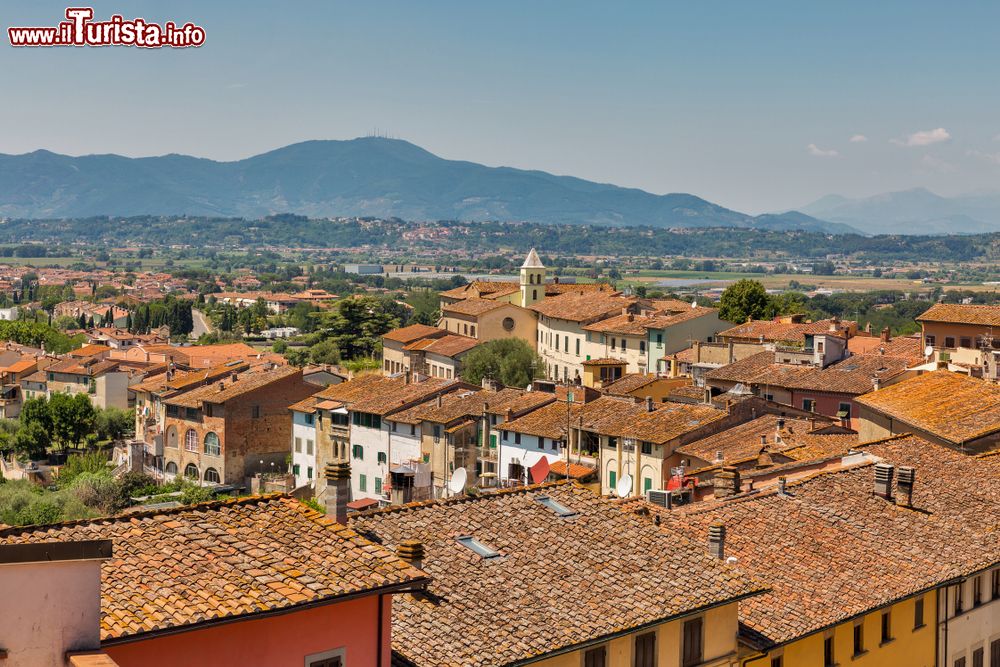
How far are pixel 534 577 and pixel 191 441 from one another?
54557 millimetres

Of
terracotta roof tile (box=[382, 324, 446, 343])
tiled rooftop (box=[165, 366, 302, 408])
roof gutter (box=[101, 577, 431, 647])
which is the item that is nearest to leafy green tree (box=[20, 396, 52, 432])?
tiled rooftop (box=[165, 366, 302, 408])

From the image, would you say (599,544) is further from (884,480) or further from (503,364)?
(503,364)

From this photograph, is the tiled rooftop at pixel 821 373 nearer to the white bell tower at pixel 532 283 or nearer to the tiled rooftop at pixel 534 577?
the tiled rooftop at pixel 534 577

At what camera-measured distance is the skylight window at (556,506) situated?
49.7ft

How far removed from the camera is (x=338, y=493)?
13.0m

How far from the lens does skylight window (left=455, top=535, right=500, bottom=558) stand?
1368cm

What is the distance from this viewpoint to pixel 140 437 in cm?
7219

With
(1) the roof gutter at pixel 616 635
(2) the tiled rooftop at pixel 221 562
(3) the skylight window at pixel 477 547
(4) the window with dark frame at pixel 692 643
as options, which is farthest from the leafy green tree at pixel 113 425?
(2) the tiled rooftop at pixel 221 562

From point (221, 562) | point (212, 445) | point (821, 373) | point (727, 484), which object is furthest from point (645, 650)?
point (212, 445)

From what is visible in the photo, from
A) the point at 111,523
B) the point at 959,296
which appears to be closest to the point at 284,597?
the point at 111,523

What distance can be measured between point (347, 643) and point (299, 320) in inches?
6173

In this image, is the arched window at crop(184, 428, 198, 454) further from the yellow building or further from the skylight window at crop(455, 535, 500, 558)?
the skylight window at crop(455, 535, 500, 558)

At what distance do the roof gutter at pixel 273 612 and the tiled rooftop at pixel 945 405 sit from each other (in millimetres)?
17826

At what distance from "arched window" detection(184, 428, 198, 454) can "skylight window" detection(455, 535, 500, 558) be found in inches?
2098
